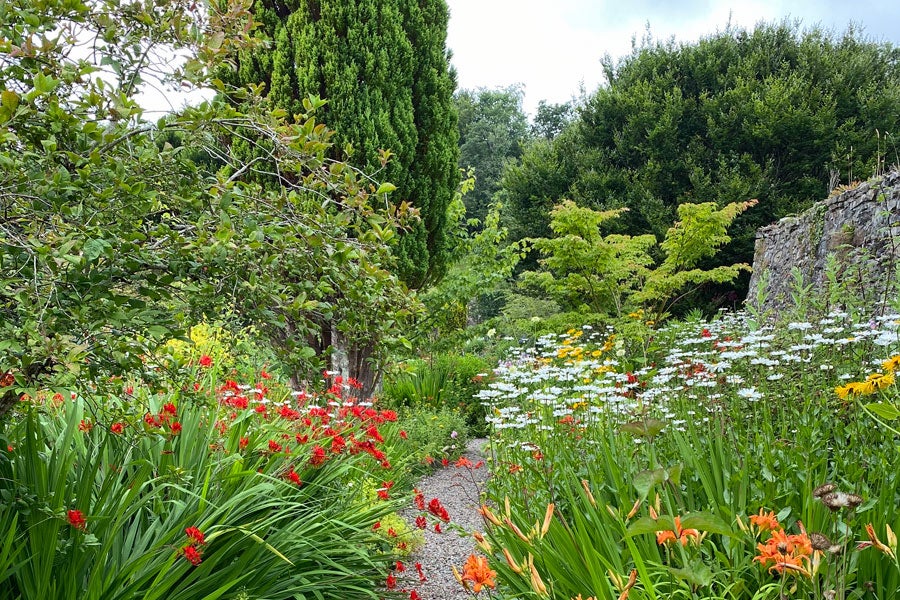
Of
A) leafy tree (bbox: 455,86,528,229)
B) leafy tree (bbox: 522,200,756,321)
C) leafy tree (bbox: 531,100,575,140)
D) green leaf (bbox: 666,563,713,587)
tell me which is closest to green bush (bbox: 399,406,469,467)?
leafy tree (bbox: 522,200,756,321)

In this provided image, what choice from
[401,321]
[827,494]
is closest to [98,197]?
[401,321]

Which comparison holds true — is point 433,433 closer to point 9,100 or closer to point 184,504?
point 184,504

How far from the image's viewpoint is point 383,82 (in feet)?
19.1

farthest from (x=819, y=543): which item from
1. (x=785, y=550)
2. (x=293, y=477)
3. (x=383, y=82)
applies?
(x=383, y=82)

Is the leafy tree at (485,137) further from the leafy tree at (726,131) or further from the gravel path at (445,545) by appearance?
the gravel path at (445,545)

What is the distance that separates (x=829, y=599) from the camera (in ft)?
3.89

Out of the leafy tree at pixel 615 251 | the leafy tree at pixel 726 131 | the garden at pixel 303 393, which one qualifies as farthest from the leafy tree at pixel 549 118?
the garden at pixel 303 393

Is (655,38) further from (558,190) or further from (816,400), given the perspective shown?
(816,400)

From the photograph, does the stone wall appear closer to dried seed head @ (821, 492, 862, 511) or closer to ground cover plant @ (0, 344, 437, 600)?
ground cover plant @ (0, 344, 437, 600)

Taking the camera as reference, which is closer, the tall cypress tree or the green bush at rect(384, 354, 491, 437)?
the tall cypress tree

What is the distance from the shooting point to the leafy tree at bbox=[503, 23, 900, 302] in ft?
43.4

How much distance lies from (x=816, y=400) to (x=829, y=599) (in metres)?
1.92

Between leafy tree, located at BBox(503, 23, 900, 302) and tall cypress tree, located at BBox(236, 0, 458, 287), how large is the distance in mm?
8311

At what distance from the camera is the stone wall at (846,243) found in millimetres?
4913
